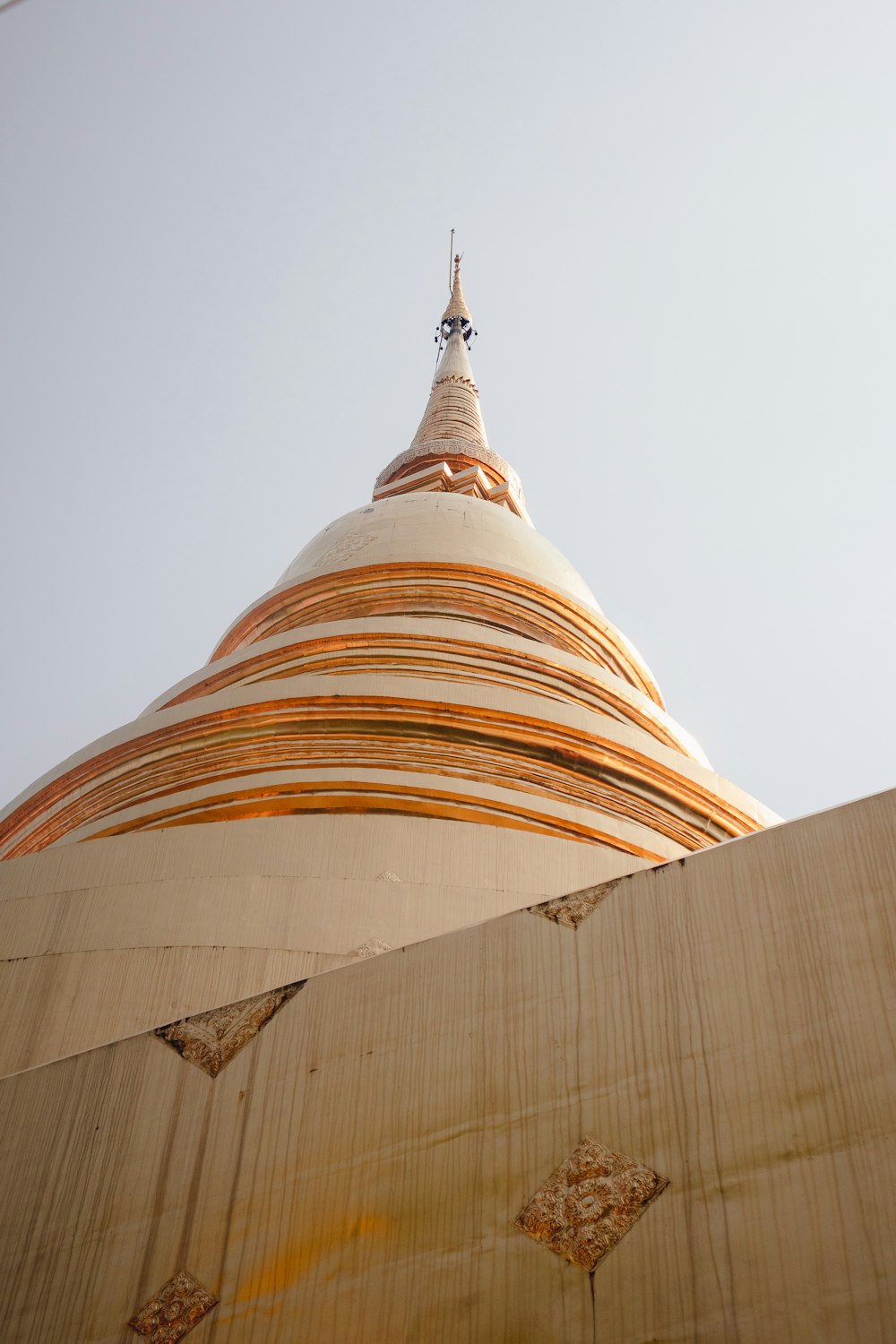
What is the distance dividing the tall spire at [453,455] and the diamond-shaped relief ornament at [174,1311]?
1281 cm

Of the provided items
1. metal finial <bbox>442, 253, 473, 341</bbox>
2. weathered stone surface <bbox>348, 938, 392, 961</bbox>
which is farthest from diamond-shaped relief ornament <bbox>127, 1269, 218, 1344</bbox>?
metal finial <bbox>442, 253, 473, 341</bbox>

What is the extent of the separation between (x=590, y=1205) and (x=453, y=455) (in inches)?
546

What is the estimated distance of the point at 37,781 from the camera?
24.8 ft

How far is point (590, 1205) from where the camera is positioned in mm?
2141

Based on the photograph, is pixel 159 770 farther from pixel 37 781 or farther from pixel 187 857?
pixel 187 857

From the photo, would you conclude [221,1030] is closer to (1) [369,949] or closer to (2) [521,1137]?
(2) [521,1137]

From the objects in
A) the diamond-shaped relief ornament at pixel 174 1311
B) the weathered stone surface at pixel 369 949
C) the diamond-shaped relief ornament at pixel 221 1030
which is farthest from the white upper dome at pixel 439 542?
the diamond-shaped relief ornament at pixel 174 1311

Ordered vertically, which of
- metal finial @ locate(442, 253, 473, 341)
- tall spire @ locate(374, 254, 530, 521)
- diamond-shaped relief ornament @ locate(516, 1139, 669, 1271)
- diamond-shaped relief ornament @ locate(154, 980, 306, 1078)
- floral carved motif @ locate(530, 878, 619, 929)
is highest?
metal finial @ locate(442, 253, 473, 341)

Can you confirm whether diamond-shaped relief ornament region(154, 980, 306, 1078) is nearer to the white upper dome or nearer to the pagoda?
the pagoda

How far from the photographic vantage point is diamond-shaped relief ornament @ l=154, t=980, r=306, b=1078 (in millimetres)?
2746

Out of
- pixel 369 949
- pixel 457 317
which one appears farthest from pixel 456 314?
pixel 369 949

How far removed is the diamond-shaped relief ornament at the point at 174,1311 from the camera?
2.32 m

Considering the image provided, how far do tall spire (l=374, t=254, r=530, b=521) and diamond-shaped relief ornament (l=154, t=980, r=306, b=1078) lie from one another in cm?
1225

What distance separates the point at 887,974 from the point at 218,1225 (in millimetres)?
1341
